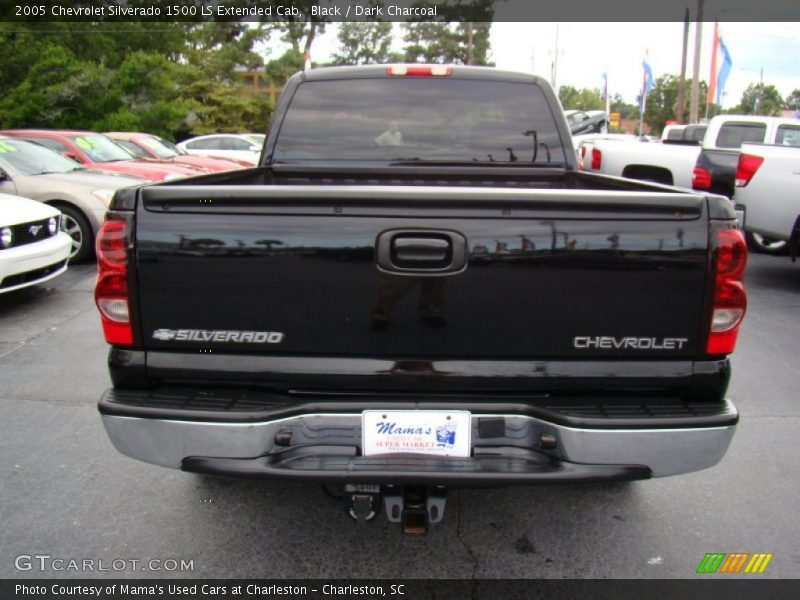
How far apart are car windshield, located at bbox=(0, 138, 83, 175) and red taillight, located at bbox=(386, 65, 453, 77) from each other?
6.80 m

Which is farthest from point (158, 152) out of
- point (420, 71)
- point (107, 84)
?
point (420, 71)

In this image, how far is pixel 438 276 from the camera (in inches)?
91.8

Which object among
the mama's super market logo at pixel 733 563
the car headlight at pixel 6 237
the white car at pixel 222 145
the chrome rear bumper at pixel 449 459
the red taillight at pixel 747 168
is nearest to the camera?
the chrome rear bumper at pixel 449 459

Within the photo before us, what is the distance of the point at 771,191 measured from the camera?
7.79 meters

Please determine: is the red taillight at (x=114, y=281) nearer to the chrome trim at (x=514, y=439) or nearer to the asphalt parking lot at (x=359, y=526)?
the chrome trim at (x=514, y=439)

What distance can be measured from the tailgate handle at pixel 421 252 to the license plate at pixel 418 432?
485 millimetres

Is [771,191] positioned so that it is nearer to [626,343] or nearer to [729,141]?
[729,141]

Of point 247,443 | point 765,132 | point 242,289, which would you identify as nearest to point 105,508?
point 247,443

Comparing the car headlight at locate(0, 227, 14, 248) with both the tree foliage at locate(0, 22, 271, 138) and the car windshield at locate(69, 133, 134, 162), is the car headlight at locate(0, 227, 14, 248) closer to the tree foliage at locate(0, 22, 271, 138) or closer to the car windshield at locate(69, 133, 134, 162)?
the car windshield at locate(69, 133, 134, 162)

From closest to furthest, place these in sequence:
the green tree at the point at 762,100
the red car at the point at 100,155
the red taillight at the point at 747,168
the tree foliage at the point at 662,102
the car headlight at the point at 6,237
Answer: the car headlight at the point at 6,237, the red taillight at the point at 747,168, the red car at the point at 100,155, the tree foliage at the point at 662,102, the green tree at the point at 762,100

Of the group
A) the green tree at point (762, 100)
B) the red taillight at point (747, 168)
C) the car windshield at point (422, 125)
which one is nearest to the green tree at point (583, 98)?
the green tree at point (762, 100)

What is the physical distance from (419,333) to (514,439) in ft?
1.60

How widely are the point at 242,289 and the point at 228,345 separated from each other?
0.21 m

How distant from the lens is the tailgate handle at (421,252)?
2324 mm
